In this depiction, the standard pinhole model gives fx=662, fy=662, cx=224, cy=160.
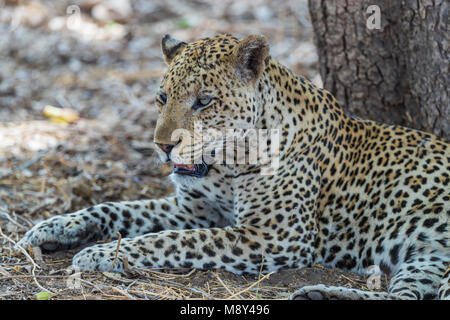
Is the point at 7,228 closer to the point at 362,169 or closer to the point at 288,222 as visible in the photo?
the point at 288,222

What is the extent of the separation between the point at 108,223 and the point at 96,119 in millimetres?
3934

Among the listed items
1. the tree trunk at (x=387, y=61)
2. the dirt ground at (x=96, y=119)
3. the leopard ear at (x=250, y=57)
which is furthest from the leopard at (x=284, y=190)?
the tree trunk at (x=387, y=61)

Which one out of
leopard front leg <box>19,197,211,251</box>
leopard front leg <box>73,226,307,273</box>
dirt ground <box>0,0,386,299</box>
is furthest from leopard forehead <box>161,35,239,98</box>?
leopard front leg <box>19,197,211,251</box>

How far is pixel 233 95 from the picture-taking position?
5590 millimetres

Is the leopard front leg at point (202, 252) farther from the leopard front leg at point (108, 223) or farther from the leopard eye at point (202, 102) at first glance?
the leopard eye at point (202, 102)

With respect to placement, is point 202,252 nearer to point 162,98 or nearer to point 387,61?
point 162,98

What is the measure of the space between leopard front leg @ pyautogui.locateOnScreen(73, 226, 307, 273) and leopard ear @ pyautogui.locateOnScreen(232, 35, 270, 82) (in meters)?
1.38

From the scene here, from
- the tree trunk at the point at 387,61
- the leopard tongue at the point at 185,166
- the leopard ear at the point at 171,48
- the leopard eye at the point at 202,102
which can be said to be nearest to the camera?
the leopard eye at the point at 202,102

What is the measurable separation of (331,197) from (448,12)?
2.15 meters

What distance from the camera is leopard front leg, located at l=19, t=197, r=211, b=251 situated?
20.5 ft

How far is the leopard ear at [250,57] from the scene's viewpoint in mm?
5509

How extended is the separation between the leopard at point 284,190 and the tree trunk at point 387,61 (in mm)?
771

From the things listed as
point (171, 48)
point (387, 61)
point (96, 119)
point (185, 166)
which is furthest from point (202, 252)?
point (96, 119)
